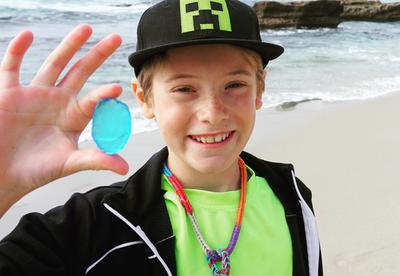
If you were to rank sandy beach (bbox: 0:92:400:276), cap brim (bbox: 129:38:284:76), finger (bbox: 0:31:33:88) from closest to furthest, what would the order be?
finger (bbox: 0:31:33:88), cap brim (bbox: 129:38:284:76), sandy beach (bbox: 0:92:400:276)

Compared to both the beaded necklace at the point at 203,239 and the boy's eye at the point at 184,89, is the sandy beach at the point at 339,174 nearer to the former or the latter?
the beaded necklace at the point at 203,239

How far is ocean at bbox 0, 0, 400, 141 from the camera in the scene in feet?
23.4

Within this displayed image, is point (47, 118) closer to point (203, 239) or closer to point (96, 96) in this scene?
point (96, 96)

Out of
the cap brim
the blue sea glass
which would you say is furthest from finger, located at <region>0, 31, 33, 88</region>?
the cap brim

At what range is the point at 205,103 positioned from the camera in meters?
1.63

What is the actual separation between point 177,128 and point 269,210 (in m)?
0.52

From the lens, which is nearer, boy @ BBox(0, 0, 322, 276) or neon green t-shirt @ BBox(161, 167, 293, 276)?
boy @ BBox(0, 0, 322, 276)

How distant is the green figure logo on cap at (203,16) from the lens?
1548 mm

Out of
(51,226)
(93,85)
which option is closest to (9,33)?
(93,85)

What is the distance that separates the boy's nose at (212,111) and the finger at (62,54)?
47cm

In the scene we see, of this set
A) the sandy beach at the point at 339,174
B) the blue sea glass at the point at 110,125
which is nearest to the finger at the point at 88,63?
the blue sea glass at the point at 110,125

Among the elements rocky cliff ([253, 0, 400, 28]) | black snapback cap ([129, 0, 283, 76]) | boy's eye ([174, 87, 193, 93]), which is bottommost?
rocky cliff ([253, 0, 400, 28])

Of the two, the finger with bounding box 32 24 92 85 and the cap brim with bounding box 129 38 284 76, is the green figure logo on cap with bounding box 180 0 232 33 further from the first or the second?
the finger with bounding box 32 24 92 85

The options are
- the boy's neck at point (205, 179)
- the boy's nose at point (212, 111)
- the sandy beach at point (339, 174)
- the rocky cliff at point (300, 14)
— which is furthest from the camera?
the rocky cliff at point (300, 14)
